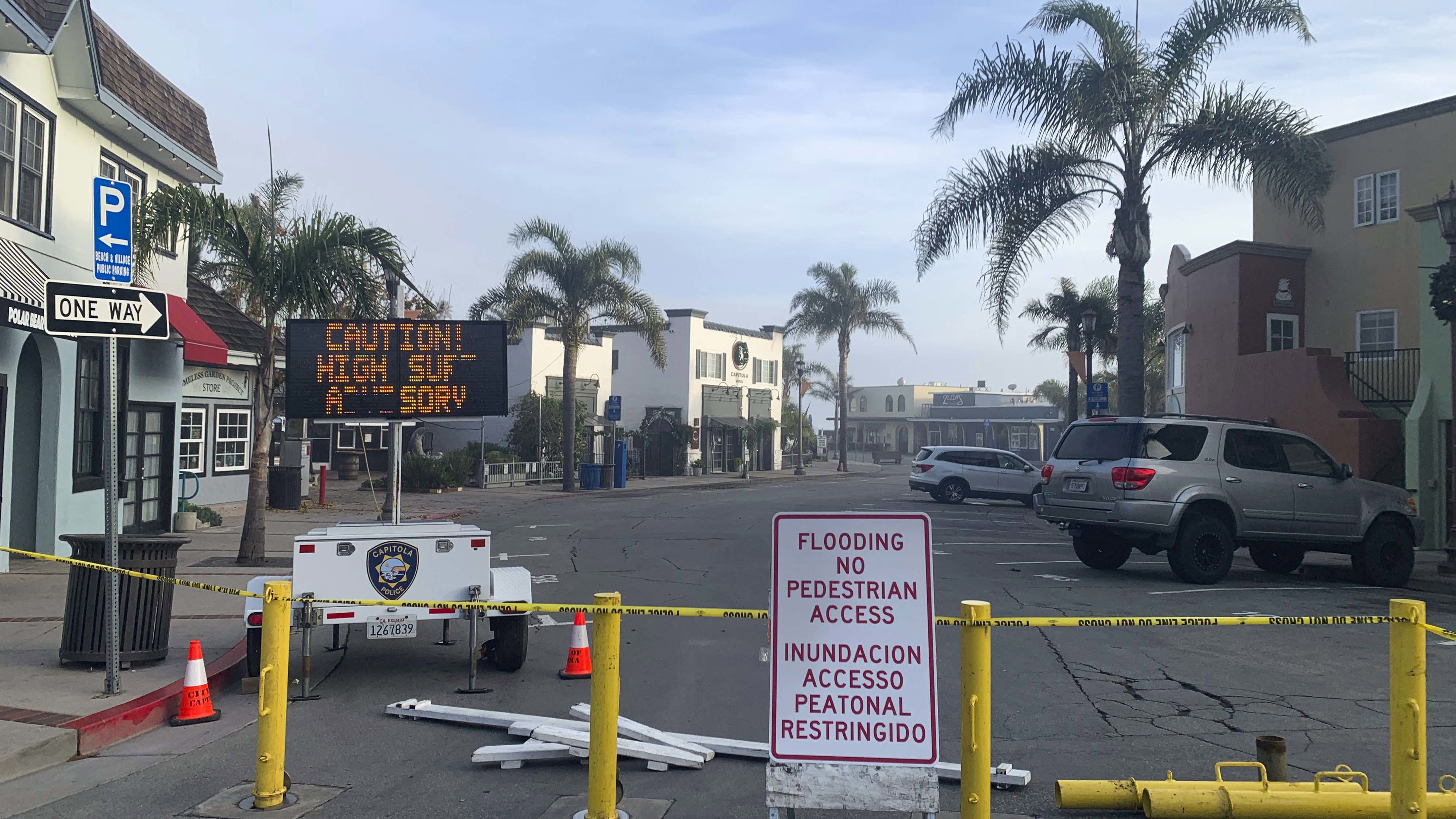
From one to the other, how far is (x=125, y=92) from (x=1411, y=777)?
688 inches

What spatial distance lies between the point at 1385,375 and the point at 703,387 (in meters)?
31.3

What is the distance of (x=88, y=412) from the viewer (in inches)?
559

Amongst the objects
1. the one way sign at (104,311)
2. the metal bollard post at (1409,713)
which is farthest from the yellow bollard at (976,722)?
the one way sign at (104,311)

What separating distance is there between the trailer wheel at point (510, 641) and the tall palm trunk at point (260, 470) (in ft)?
21.2

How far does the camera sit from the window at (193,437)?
21.1 meters

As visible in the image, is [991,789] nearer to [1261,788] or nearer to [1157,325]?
[1261,788]

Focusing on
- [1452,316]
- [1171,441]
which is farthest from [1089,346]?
[1171,441]

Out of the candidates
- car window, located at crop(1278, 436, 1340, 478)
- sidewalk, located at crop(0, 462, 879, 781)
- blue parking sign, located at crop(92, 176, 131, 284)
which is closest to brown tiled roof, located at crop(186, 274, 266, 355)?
sidewalk, located at crop(0, 462, 879, 781)

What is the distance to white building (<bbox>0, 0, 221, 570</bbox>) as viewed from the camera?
37.6 feet

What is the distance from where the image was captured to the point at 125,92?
15.6m

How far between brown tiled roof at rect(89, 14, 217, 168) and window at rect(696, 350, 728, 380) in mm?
30871

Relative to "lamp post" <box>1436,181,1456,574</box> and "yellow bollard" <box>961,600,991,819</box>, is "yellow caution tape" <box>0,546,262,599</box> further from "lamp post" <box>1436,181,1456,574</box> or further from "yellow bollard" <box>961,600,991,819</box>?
"lamp post" <box>1436,181,1456,574</box>

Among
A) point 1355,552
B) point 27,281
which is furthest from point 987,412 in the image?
point 27,281

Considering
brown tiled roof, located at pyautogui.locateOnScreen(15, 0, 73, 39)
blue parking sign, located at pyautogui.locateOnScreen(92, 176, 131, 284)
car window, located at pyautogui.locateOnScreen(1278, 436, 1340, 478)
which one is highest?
brown tiled roof, located at pyautogui.locateOnScreen(15, 0, 73, 39)
